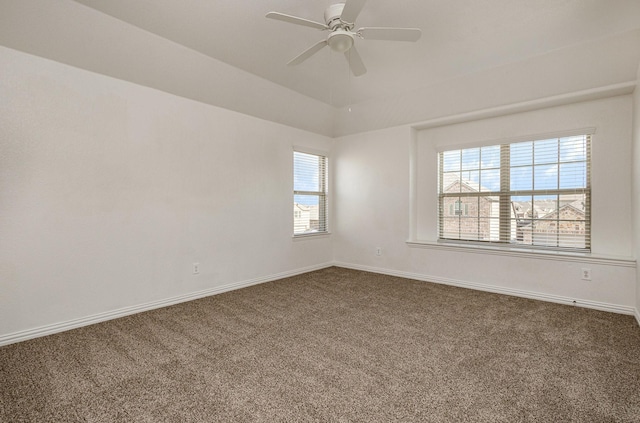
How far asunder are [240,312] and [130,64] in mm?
2732

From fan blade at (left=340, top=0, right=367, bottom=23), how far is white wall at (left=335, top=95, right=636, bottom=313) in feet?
Result: 9.28

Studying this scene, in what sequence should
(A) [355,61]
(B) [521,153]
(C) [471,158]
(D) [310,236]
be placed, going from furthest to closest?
(D) [310,236]
(C) [471,158]
(B) [521,153]
(A) [355,61]

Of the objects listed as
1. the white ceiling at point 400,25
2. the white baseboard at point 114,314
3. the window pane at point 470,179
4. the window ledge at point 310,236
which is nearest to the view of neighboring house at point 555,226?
the window pane at point 470,179

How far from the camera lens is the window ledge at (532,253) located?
3.18m

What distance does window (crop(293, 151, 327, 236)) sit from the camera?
200 inches

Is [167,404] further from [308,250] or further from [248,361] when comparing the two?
[308,250]

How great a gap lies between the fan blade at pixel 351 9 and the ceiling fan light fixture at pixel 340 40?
16 cm

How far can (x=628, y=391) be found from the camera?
1.82 metres

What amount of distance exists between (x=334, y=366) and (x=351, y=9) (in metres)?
2.46

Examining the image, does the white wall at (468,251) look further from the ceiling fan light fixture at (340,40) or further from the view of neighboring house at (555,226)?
the ceiling fan light fixture at (340,40)

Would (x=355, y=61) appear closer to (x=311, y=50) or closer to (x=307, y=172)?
(x=311, y=50)

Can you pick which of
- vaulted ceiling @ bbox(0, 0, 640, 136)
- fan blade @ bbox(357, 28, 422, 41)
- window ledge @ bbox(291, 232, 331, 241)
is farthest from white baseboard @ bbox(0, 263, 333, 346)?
fan blade @ bbox(357, 28, 422, 41)

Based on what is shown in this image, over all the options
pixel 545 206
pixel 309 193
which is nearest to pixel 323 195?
pixel 309 193

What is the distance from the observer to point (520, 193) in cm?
398
